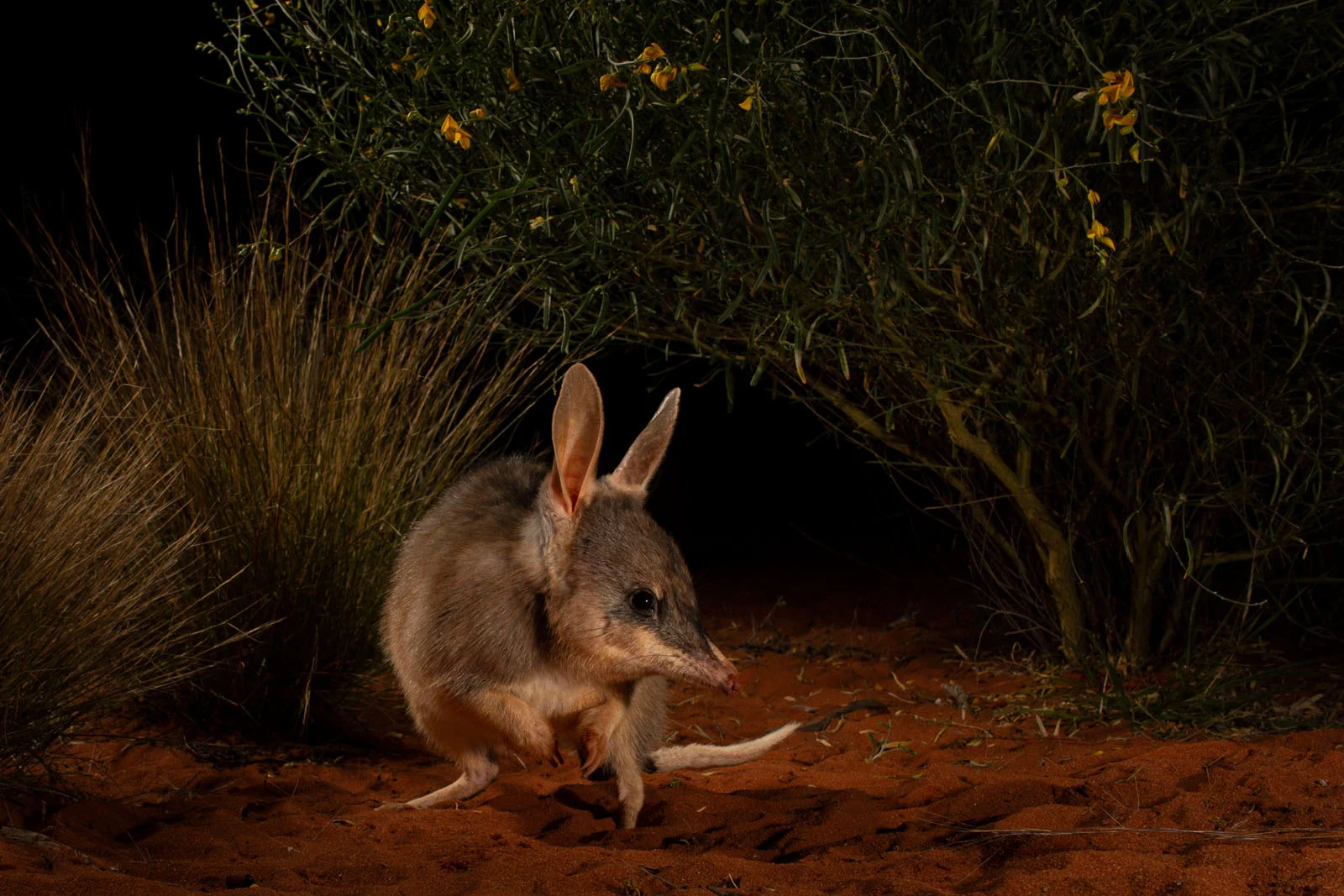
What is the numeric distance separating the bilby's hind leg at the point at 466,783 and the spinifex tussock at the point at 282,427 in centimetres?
74

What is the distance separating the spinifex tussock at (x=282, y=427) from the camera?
4703 millimetres

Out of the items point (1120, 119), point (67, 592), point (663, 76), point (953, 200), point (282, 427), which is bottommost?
point (67, 592)

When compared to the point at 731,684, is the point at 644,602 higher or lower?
higher

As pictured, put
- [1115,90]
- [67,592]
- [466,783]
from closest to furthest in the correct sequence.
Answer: [1115,90]
[67,592]
[466,783]

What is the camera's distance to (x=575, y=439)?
3.57 m

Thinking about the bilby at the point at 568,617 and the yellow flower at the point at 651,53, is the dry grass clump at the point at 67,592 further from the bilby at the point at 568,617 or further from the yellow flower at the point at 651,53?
the yellow flower at the point at 651,53

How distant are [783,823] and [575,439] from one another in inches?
47.5

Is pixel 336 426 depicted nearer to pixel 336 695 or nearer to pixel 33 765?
pixel 336 695

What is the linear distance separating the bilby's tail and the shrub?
1184mm

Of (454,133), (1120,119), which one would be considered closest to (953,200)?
(1120,119)

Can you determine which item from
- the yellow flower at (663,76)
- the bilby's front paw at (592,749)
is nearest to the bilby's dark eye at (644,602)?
the bilby's front paw at (592,749)

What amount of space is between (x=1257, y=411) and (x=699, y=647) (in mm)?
2167

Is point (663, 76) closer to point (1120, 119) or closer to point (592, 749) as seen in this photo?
point (1120, 119)

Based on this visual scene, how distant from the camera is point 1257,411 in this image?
176 inches
